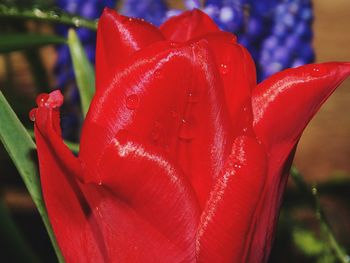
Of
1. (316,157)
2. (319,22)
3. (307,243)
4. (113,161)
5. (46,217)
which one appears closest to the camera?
(113,161)

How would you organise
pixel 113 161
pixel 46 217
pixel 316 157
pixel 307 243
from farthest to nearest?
pixel 316 157 < pixel 307 243 < pixel 46 217 < pixel 113 161

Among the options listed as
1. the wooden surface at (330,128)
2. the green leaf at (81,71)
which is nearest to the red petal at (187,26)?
the green leaf at (81,71)

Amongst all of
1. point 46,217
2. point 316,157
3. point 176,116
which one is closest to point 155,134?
point 176,116

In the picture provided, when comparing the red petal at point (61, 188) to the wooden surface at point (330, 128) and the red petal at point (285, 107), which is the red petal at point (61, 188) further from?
the wooden surface at point (330, 128)

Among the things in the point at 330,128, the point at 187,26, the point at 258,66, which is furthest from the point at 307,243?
the point at 330,128

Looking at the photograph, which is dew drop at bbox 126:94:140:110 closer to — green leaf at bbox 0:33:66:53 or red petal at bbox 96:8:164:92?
red petal at bbox 96:8:164:92

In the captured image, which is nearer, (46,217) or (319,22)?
(46,217)

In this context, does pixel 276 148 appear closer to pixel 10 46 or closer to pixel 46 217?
pixel 46 217
